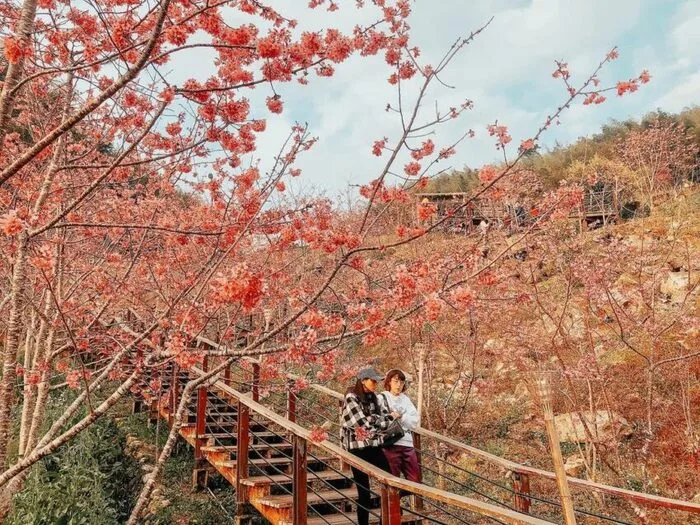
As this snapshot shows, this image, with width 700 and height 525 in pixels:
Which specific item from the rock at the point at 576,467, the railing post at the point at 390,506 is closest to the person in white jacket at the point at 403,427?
the railing post at the point at 390,506

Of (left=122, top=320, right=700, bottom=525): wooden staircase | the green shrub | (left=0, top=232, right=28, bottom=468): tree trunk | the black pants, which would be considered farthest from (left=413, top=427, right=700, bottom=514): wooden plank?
the green shrub

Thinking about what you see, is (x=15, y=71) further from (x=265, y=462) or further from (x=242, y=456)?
(x=265, y=462)

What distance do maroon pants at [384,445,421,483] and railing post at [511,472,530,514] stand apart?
3.24ft

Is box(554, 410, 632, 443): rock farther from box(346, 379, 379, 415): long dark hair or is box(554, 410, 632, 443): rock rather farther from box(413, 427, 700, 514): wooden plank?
box(346, 379, 379, 415): long dark hair

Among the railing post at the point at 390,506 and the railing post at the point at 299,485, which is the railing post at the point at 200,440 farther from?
the railing post at the point at 390,506

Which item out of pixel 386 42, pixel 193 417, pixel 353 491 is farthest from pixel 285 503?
pixel 386 42

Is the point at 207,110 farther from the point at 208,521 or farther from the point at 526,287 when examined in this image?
the point at 526,287

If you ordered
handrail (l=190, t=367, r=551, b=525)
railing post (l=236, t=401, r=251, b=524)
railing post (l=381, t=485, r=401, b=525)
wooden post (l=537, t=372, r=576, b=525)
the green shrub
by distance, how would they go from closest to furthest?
wooden post (l=537, t=372, r=576, b=525) → handrail (l=190, t=367, r=551, b=525) → railing post (l=381, t=485, r=401, b=525) → railing post (l=236, t=401, r=251, b=524) → the green shrub

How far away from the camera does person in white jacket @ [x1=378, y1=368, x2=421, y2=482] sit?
4.89 m

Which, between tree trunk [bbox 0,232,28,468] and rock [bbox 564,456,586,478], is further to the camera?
rock [bbox 564,456,586,478]

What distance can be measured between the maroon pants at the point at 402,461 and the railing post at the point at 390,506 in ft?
4.97

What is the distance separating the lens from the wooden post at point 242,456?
5.54 meters

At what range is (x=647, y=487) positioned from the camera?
7254 millimetres

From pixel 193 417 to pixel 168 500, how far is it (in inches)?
51.8
